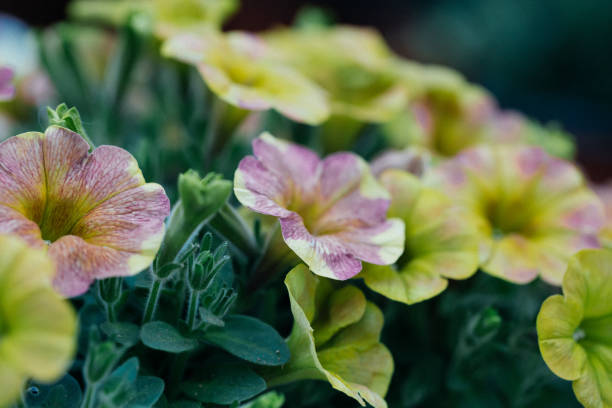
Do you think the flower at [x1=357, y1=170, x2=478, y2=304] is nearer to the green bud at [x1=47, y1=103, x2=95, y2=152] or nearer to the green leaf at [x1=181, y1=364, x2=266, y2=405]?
the green leaf at [x1=181, y1=364, x2=266, y2=405]

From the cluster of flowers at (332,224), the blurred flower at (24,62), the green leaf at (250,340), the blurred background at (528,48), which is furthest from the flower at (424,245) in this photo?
the blurred background at (528,48)

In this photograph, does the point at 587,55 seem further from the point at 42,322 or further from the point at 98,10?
the point at 42,322

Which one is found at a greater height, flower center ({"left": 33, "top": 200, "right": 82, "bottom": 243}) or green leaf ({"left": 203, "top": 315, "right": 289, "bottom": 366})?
flower center ({"left": 33, "top": 200, "right": 82, "bottom": 243})

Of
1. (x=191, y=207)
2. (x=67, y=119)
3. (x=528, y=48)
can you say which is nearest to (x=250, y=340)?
(x=191, y=207)

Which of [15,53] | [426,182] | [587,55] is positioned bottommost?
[587,55]

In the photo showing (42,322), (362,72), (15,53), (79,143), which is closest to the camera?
(42,322)

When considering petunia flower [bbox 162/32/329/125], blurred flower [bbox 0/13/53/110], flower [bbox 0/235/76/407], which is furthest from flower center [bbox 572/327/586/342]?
blurred flower [bbox 0/13/53/110]

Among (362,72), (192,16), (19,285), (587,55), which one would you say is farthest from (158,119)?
(587,55)
